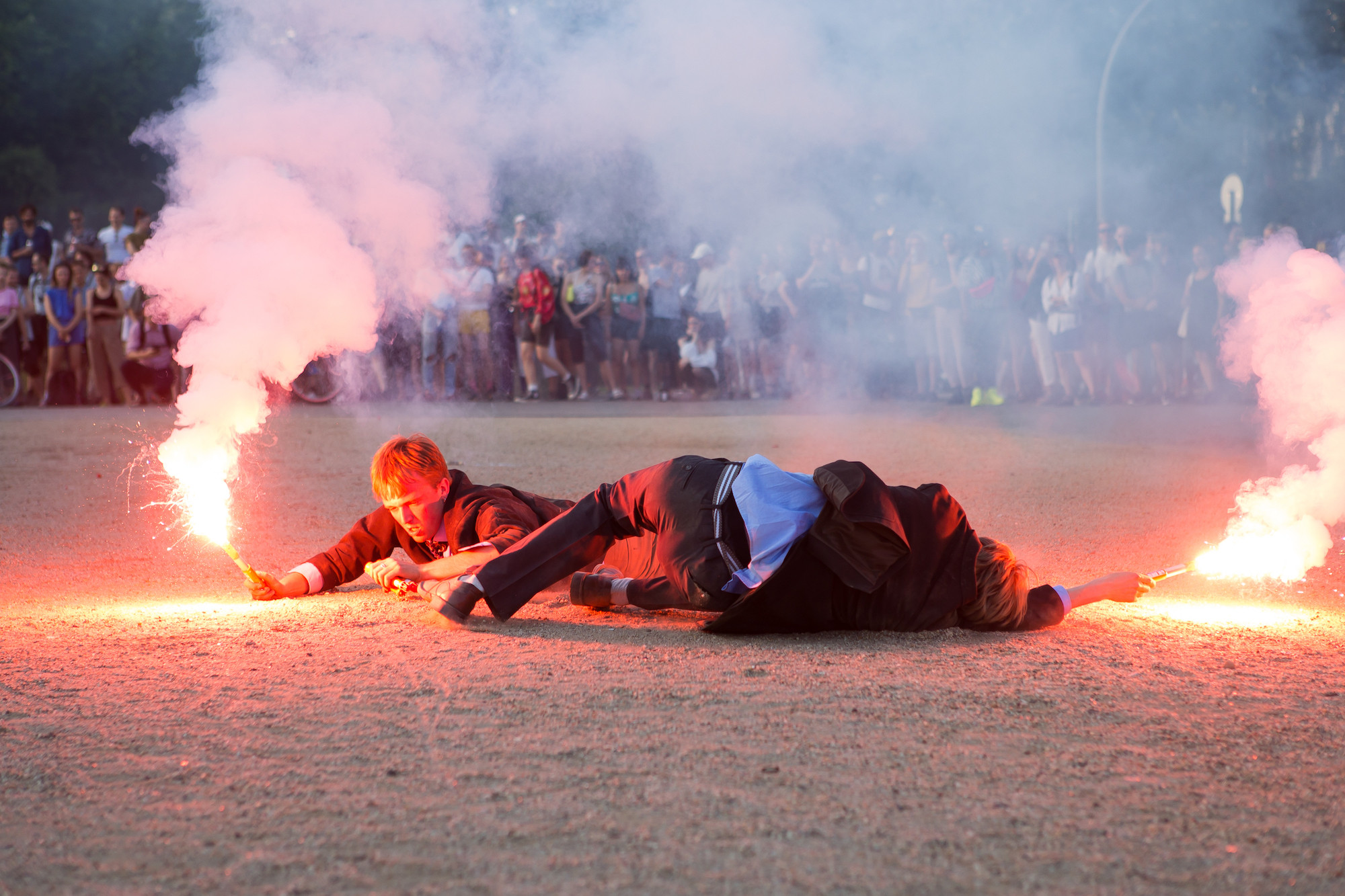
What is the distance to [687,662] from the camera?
3.86 meters

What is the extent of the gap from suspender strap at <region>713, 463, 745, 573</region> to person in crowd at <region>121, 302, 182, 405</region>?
34.6ft

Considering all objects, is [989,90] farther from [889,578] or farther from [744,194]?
[889,578]

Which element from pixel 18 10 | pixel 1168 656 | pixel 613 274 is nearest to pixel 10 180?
pixel 18 10

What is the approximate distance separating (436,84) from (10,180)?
63.7 ft

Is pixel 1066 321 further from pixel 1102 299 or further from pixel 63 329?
pixel 63 329

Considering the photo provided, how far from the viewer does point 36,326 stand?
1435 centimetres

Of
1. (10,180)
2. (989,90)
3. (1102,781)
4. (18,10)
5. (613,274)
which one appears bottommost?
(1102,781)

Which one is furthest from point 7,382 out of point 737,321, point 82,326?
point 737,321

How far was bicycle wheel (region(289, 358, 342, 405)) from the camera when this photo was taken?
14.1 m

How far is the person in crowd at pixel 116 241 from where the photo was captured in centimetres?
1389

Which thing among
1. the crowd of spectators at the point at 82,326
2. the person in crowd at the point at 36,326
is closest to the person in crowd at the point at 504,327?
the crowd of spectators at the point at 82,326

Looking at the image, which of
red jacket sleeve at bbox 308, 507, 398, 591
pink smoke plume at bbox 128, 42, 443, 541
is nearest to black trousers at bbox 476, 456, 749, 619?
red jacket sleeve at bbox 308, 507, 398, 591

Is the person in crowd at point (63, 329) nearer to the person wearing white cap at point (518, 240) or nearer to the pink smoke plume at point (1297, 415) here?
the person wearing white cap at point (518, 240)

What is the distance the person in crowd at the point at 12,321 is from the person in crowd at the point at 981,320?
1090 cm
